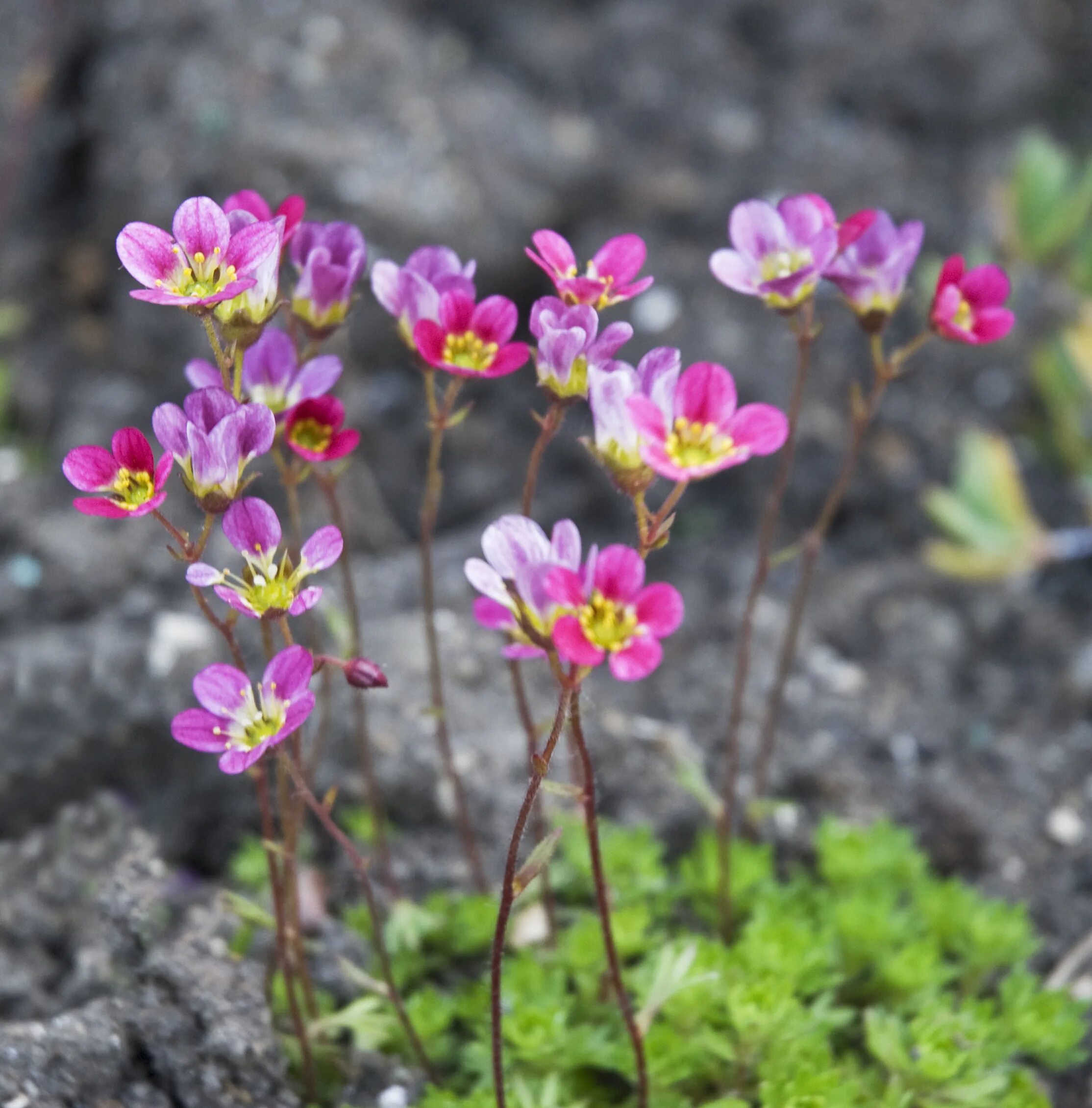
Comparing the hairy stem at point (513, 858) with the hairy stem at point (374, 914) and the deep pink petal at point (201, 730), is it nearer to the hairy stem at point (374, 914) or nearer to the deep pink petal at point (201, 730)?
the hairy stem at point (374, 914)

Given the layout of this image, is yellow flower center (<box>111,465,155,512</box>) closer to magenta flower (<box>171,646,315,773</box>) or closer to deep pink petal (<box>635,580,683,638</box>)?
magenta flower (<box>171,646,315,773</box>)

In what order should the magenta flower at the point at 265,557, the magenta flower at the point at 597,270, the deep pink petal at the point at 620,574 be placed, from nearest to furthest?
1. the deep pink petal at the point at 620,574
2. the magenta flower at the point at 265,557
3. the magenta flower at the point at 597,270

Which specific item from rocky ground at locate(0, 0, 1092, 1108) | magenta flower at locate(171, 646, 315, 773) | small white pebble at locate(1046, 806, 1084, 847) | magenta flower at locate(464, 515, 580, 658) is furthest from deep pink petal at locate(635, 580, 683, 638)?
small white pebble at locate(1046, 806, 1084, 847)

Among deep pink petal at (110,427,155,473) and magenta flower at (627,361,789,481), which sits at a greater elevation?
magenta flower at (627,361,789,481)

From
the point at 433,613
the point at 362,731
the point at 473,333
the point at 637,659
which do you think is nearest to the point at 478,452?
the point at 433,613

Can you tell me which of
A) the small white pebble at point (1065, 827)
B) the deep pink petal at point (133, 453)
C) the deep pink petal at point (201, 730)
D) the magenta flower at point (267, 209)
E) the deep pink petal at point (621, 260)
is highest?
the deep pink petal at point (621, 260)

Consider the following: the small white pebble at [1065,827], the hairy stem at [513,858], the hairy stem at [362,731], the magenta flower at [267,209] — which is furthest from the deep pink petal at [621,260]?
the small white pebble at [1065,827]

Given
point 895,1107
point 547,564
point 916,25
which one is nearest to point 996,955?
point 895,1107
